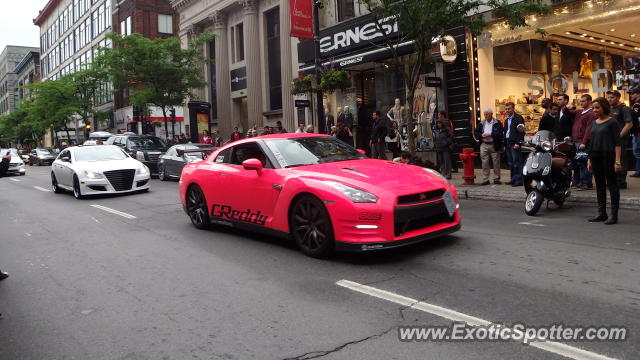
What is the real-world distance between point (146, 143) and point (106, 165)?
810cm

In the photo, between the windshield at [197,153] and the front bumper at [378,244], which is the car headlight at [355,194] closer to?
the front bumper at [378,244]

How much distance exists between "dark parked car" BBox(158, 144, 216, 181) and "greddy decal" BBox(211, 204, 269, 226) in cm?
1052

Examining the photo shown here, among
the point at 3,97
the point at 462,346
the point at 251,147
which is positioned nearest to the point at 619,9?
the point at 251,147

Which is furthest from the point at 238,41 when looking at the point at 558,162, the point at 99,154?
the point at 558,162

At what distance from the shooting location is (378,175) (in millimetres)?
6145

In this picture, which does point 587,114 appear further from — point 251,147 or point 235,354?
point 235,354

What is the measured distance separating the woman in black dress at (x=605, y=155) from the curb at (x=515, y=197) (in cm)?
153

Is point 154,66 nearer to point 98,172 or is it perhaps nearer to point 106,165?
point 106,165

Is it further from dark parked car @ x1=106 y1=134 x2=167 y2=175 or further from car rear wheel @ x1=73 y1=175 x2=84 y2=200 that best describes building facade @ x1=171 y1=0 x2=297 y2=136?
car rear wheel @ x1=73 y1=175 x2=84 y2=200

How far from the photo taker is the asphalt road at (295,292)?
3701 mm

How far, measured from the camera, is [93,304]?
190 inches

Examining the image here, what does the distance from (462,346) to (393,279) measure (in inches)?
66.7

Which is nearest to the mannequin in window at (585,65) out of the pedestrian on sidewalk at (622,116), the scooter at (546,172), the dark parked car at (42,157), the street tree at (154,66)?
the pedestrian on sidewalk at (622,116)

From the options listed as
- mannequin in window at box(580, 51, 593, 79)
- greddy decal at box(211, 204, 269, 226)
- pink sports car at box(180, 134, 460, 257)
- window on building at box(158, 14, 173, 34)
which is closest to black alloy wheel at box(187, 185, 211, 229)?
pink sports car at box(180, 134, 460, 257)
